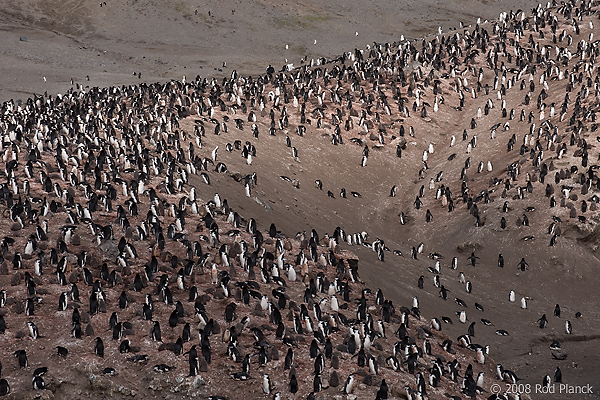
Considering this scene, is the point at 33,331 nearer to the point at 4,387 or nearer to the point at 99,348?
the point at 99,348

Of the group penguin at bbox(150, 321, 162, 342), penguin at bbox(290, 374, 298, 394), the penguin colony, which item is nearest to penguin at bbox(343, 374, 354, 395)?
A: the penguin colony

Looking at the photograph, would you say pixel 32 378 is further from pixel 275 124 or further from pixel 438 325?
pixel 275 124

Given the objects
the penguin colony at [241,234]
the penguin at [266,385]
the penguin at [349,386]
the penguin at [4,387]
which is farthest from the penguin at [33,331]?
the penguin at [349,386]

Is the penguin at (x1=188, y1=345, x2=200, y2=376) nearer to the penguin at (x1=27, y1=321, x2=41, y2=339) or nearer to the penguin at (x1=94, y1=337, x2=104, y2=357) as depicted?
the penguin at (x1=94, y1=337, x2=104, y2=357)

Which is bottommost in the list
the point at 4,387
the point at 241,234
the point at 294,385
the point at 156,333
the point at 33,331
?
the point at 4,387

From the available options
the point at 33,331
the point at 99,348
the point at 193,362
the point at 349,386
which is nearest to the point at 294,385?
the point at 349,386

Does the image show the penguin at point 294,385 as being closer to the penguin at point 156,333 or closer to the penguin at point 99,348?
the penguin at point 156,333

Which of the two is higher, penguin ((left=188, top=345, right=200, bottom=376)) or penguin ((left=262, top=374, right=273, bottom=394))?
penguin ((left=188, top=345, right=200, bottom=376))

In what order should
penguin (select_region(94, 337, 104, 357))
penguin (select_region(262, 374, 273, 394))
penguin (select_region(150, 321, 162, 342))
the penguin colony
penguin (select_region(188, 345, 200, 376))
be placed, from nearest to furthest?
penguin (select_region(262, 374, 273, 394)) → penguin (select_region(188, 345, 200, 376)) → penguin (select_region(94, 337, 104, 357)) → the penguin colony → penguin (select_region(150, 321, 162, 342))

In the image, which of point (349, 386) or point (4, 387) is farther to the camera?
point (349, 386)
